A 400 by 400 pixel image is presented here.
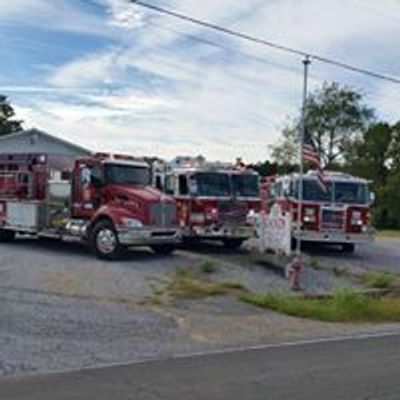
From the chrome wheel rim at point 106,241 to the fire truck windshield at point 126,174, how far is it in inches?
54.1

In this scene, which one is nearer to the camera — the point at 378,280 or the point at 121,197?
the point at 378,280

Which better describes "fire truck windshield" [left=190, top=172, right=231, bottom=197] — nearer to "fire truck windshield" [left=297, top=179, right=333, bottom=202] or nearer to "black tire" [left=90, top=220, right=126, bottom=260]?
"fire truck windshield" [left=297, top=179, right=333, bottom=202]

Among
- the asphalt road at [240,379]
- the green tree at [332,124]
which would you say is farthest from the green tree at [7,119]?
the asphalt road at [240,379]

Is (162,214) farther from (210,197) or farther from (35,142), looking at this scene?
(35,142)

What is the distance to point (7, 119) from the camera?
9056 cm

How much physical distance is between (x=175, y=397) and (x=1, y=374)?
2.31m

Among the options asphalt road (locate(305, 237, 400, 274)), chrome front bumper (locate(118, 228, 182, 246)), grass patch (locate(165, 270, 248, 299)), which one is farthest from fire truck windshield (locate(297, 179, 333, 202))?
grass patch (locate(165, 270, 248, 299))

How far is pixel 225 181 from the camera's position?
26.6 m

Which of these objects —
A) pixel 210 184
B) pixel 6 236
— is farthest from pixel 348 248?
pixel 6 236

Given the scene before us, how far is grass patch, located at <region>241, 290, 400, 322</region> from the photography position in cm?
1725

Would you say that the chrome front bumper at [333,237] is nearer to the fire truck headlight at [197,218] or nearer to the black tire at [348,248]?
the black tire at [348,248]

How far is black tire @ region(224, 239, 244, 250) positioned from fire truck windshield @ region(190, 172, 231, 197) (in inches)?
61.5

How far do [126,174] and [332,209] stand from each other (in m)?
6.67

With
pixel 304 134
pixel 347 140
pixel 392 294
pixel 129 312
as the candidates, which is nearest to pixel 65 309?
pixel 129 312
